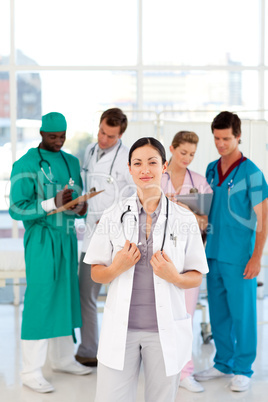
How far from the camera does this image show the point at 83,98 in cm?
536

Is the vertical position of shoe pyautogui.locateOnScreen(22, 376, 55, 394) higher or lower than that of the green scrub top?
lower

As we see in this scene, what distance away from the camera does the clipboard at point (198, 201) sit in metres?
3.19

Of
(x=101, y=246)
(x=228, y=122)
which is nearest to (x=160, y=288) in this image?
(x=101, y=246)

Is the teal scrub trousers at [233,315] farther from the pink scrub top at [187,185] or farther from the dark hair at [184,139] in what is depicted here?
the dark hair at [184,139]

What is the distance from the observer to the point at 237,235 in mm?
3285

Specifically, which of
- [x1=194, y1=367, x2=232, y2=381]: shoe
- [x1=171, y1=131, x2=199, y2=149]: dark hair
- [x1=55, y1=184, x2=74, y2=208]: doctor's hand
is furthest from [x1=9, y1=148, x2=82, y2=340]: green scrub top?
[x1=194, y1=367, x2=232, y2=381]: shoe

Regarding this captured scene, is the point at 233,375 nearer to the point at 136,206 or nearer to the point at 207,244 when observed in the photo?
the point at 207,244

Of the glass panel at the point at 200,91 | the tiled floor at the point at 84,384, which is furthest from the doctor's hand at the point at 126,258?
the glass panel at the point at 200,91

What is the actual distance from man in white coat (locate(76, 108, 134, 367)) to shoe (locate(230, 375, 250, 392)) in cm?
94

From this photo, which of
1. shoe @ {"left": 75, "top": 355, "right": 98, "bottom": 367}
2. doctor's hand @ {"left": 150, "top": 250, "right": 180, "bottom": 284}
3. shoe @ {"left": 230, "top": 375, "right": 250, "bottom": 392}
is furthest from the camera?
shoe @ {"left": 75, "top": 355, "right": 98, "bottom": 367}

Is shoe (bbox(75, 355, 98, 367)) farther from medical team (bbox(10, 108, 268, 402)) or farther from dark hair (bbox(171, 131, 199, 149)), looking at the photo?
dark hair (bbox(171, 131, 199, 149))

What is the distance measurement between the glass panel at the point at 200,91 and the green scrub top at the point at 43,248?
7.68 feet

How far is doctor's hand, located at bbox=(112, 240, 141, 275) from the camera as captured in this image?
197 centimetres

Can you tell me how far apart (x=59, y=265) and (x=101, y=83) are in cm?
252
